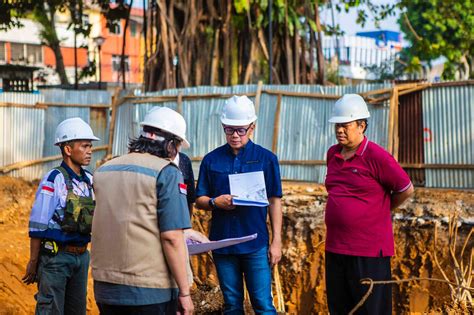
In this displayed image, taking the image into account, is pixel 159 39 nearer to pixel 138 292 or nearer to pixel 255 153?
pixel 255 153

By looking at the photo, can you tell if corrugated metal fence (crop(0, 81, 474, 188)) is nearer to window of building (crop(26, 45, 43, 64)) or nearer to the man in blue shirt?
the man in blue shirt

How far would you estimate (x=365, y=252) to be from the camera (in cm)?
546

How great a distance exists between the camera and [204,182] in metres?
5.95

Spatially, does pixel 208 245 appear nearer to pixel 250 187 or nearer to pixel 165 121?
pixel 250 187

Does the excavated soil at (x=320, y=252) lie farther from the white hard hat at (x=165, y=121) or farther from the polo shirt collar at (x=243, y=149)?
the white hard hat at (x=165, y=121)

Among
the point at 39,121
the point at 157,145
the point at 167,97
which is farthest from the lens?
the point at 39,121

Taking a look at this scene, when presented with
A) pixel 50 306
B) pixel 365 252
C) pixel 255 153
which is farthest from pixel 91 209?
pixel 365 252

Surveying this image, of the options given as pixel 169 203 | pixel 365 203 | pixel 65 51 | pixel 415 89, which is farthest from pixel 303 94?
pixel 65 51

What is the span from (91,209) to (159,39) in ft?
41.4

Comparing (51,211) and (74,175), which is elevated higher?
(74,175)

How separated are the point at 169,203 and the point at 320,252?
772 centimetres

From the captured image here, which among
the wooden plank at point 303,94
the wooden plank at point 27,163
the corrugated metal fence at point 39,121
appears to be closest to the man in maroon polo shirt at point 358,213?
the wooden plank at point 303,94

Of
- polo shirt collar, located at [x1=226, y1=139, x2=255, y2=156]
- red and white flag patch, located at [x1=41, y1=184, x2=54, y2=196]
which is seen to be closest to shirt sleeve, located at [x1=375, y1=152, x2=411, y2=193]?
polo shirt collar, located at [x1=226, y1=139, x2=255, y2=156]

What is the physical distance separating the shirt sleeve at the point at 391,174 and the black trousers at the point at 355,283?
20.8 inches
